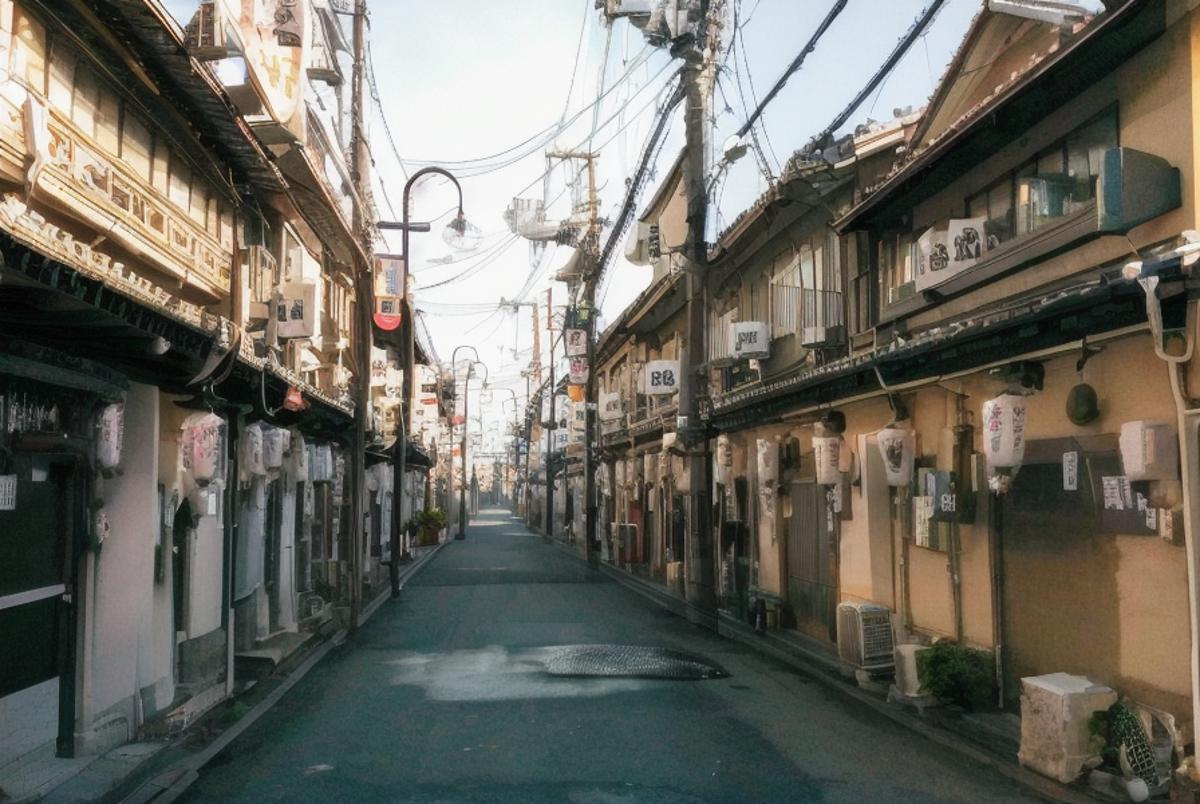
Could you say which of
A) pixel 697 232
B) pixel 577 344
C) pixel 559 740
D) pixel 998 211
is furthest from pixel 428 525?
pixel 998 211

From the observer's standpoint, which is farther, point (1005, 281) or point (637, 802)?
point (1005, 281)

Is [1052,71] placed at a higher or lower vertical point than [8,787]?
higher

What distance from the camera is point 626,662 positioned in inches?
637

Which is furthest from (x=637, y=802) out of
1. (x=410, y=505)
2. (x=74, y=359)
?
(x=410, y=505)

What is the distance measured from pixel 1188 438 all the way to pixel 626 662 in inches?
381

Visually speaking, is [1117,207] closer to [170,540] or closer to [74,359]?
[74,359]

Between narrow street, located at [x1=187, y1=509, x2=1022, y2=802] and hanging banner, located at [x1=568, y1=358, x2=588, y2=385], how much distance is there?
25715 millimetres

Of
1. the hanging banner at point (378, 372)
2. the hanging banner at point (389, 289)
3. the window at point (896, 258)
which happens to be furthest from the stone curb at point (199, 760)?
the hanging banner at point (378, 372)

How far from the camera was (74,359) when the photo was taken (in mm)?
9547

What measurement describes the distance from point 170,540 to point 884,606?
409 inches

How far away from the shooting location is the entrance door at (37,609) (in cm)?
884

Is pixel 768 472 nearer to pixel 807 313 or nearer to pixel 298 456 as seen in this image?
pixel 807 313

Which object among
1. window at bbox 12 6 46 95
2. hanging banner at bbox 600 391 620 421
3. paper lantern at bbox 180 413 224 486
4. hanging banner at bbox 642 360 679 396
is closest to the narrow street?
paper lantern at bbox 180 413 224 486

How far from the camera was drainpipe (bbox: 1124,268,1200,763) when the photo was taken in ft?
27.2
